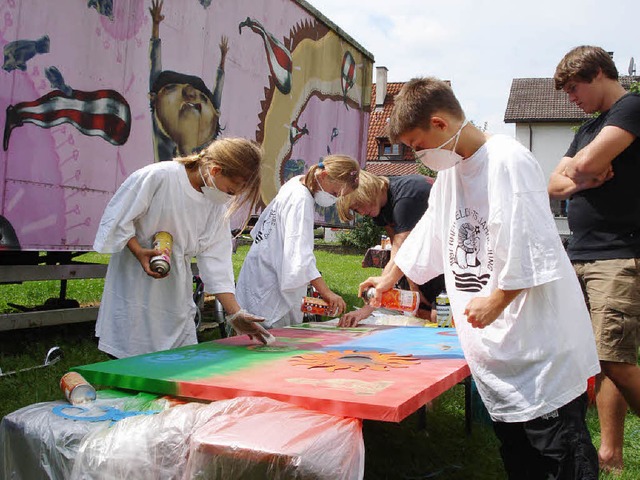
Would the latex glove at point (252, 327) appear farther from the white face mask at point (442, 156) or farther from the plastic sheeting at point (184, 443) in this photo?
the white face mask at point (442, 156)

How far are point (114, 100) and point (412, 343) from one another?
114 inches

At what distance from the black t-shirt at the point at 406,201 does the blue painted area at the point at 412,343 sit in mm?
789

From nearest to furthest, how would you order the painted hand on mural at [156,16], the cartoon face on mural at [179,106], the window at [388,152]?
the painted hand on mural at [156,16]
the cartoon face on mural at [179,106]
the window at [388,152]

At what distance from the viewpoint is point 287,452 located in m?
1.51

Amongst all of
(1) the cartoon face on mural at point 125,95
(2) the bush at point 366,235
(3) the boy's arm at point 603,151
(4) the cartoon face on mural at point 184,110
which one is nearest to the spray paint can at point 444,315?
(3) the boy's arm at point 603,151

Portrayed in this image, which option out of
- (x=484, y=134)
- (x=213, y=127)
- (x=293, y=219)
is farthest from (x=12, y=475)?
(x=213, y=127)

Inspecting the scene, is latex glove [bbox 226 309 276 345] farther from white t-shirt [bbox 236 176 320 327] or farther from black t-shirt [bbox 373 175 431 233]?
black t-shirt [bbox 373 175 431 233]

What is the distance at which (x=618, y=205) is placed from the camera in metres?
2.87

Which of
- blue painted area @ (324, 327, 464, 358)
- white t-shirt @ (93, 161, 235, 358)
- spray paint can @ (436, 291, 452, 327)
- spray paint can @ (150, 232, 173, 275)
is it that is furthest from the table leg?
spray paint can @ (150, 232, 173, 275)

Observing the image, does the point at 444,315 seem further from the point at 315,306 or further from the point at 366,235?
the point at 366,235

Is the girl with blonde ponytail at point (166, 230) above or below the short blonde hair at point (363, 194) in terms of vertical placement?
below

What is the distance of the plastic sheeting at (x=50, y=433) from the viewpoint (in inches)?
69.3

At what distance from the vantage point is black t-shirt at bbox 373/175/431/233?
4160 millimetres

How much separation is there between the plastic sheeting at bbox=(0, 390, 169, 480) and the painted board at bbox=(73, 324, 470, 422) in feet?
0.54
